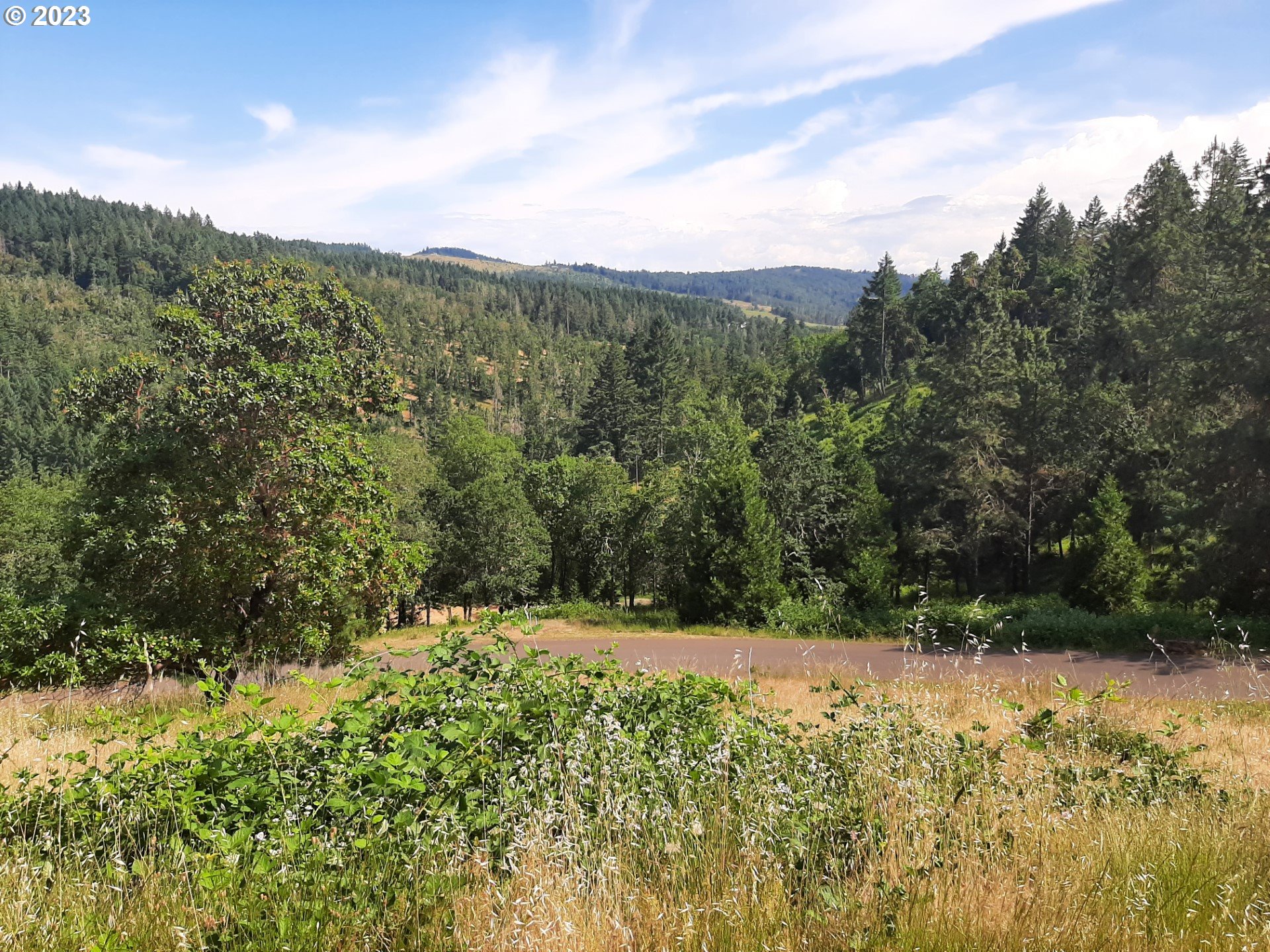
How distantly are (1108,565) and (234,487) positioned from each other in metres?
28.1

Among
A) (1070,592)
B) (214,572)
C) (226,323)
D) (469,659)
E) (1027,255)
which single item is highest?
(1027,255)

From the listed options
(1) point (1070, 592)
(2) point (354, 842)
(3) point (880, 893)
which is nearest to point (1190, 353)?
(1) point (1070, 592)

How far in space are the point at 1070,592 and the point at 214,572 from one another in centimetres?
2963

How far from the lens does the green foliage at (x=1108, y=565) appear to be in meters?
24.5

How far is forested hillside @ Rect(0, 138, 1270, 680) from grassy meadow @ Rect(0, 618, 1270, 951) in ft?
28.9

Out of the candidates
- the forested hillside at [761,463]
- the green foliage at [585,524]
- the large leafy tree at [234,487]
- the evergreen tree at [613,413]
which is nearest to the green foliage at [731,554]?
the forested hillside at [761,463]

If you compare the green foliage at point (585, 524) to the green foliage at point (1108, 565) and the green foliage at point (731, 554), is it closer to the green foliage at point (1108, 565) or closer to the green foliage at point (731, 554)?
the green foliage at point (731, 554)

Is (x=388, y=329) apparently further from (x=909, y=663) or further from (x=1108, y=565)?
(x=909, y=663)

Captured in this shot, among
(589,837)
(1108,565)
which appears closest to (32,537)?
(589,837)

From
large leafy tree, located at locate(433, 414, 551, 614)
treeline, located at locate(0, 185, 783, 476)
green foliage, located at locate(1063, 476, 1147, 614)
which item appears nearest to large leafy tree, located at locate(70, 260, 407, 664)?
large leafy tree, located at locate(433, 414, 551, 614)

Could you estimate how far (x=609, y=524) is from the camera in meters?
41.7

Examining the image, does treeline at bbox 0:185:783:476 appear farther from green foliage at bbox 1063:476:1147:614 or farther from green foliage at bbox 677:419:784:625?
green foliage at bbox 1063:476:1147:614

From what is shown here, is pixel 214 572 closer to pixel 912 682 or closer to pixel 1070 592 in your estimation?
pixel 912 682

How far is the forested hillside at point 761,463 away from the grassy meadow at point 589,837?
347 inches
